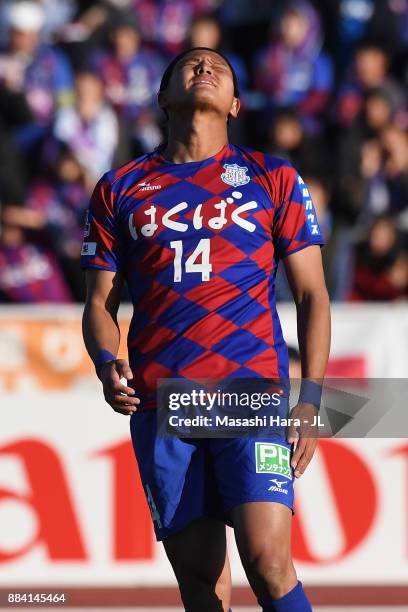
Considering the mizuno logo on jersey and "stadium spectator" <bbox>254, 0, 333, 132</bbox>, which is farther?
"stadium spectator" <bbox>254, 0, 333, 132</bbox>

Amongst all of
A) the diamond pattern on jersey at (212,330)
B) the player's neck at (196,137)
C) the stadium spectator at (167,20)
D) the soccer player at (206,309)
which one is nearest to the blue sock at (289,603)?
the soccer player at (206,309)

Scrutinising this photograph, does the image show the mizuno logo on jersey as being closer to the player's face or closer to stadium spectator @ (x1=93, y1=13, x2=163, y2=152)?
the player's face

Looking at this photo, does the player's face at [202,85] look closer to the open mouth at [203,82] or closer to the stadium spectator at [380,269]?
the open mouth at [203,82]

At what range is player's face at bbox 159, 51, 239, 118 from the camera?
195 inches

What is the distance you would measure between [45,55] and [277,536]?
28.7 feet

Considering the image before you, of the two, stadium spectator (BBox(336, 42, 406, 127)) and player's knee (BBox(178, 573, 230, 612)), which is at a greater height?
stadium spectator (BBox(336, 42, 406, 127))

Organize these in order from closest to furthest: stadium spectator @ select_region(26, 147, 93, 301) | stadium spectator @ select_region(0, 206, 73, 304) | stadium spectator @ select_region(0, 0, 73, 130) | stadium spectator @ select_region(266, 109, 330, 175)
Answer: stadium spectator @ select_region(0, 206, 73, 304) → stadium spectator @ select_region(26, 147, 93, 301) → stadium spectator @ select_region(266, 109, 330, 175) → stadium spectator @ select_region(0, 0, 73, 130)

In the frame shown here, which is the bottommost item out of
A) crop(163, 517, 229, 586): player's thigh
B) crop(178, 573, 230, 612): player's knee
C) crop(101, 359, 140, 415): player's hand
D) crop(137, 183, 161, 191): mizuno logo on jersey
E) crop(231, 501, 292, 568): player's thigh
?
crop(178, 573, 230, 612): player's knee

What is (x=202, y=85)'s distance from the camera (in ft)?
16.3

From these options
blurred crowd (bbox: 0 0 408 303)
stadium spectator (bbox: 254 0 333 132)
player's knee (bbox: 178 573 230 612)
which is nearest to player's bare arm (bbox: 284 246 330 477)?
player's knee (bbox: 178 573 230 612)

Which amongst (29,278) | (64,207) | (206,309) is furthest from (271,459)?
(64,207)

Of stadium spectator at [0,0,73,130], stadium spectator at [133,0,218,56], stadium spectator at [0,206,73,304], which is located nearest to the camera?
stadium spectator at [0,206,73,304]

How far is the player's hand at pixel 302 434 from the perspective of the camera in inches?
185

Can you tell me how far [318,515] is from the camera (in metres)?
7.71
